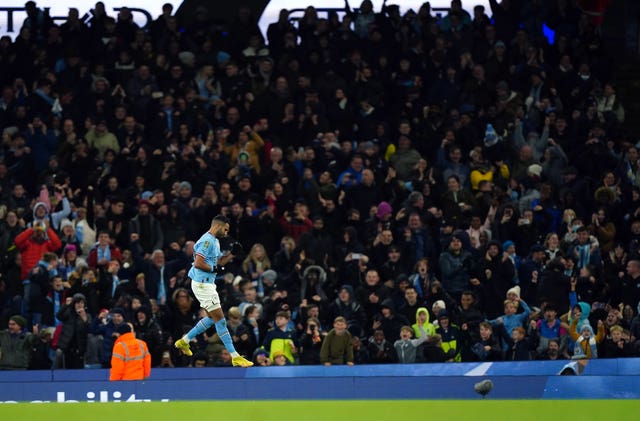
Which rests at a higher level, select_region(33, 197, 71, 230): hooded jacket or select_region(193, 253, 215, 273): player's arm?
select_region(33, 197, 71, 230): hooded jacket

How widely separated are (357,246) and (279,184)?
212cm

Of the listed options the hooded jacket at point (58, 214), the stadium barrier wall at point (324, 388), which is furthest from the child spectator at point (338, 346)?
the hooded jacket at point (58, 214)

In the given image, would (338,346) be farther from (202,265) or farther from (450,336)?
(202,265)

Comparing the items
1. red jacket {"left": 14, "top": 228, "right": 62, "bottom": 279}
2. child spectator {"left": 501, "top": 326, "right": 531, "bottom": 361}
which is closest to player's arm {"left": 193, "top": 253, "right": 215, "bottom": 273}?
child spectator {"left": 501, "top": 326, "right": 531, "bottom": 361}

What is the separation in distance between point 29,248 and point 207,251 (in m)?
8.60

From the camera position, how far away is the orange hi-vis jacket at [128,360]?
21.2 metres

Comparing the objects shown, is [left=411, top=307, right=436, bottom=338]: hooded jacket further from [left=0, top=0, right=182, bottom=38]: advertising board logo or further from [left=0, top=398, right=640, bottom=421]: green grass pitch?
[left=0, top=0, right=182, bottom=38]: advertising board logo

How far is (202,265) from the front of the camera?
62.0 ft

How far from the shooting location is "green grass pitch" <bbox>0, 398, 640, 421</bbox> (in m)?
14.7

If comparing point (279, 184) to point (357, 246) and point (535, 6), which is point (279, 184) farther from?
point (535, 6)

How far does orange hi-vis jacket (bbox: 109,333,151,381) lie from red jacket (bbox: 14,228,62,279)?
5.63 metres

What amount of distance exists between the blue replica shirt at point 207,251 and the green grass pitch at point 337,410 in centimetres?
390

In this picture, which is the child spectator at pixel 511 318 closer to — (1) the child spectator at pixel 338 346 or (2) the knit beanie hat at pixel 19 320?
(1) the child spectator at pixel 338 346

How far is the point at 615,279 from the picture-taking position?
25.3m
